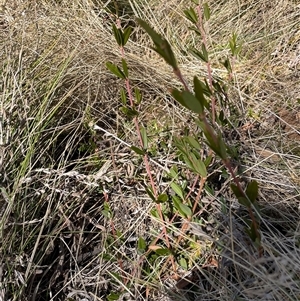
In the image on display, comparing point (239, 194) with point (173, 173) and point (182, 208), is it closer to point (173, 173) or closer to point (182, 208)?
point (182, 208)

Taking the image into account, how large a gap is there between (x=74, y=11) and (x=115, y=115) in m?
0.64

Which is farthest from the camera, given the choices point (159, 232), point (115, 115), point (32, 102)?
point (115, 115)

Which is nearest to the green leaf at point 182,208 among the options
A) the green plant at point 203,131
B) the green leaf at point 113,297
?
the green plant at point 203,131

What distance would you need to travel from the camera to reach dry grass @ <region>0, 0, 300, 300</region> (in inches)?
46.3

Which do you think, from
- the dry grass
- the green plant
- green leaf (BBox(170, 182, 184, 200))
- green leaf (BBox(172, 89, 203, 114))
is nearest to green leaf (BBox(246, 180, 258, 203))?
the green plant

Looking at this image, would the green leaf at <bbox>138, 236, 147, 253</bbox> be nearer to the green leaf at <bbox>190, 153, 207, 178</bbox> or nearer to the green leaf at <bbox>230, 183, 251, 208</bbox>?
the green leaf at <bbox>190, 153, 207, 178</bbox>

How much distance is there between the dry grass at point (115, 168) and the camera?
118 cm

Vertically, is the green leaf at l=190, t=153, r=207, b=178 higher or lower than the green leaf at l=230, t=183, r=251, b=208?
lower

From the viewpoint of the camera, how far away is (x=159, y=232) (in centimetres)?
130

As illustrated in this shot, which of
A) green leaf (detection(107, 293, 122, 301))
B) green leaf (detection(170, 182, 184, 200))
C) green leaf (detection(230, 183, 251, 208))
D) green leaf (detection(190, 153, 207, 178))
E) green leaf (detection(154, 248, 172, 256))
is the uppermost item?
green leaf (detection(230, 183, 251, 208))

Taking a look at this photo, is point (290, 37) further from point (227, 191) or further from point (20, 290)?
point (20, 290)

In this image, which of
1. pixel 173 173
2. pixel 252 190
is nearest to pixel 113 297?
pixel 173 173

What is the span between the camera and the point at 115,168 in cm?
144

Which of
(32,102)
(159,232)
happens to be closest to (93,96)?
(32,102)
